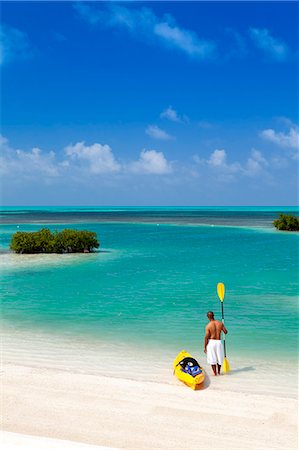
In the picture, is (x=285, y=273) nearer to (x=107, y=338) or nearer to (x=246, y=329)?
(x=246, y=329)

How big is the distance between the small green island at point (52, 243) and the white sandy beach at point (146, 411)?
91.4ft

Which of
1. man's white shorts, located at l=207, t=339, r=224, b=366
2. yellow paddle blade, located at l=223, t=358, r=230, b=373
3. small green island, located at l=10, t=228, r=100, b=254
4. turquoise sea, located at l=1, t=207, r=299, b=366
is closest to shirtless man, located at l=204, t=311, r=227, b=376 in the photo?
man's white shorts, located at l=207, t=339, r=224, b=366

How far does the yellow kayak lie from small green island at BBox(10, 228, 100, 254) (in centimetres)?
2861

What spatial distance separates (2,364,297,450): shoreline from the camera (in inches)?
317

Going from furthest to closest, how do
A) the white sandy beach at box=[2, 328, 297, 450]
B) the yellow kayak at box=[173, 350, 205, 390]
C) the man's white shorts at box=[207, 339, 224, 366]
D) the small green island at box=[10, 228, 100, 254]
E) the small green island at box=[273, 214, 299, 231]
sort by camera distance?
the small green island at box=[273, 214, 299, 231], the small green island at box=[10, 228, 100, 254], the man's white shorts at box=[207, 339, 224, 366], the yellow kayak at box=[173, 350, 205, 390], the white sandy beach at box=[2, 328, 297, 450]

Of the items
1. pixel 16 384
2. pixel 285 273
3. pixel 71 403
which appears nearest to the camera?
pixel 71 403

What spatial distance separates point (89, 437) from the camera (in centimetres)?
810

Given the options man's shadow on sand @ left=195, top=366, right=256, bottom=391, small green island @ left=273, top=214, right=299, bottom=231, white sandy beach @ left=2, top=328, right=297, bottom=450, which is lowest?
man's shadow on sand @ left=195, top=366, right=256, bottom=391

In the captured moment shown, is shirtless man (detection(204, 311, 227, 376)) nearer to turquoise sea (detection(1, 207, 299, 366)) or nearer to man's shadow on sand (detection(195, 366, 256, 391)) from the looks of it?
man's shadow on sand (detection(195, 366, 256, 391))

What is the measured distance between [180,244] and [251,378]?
35.3 metres

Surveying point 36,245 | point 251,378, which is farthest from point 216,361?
point 36,245

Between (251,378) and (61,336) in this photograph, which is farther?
(61,336)

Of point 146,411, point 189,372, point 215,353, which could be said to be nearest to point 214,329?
point 215,353

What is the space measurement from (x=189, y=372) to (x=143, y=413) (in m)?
1.93
